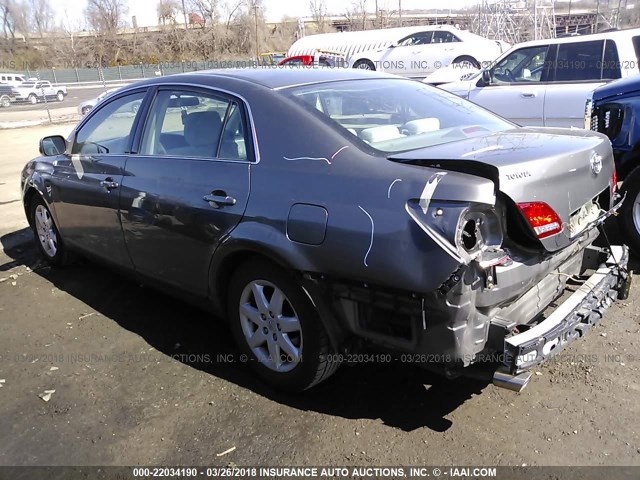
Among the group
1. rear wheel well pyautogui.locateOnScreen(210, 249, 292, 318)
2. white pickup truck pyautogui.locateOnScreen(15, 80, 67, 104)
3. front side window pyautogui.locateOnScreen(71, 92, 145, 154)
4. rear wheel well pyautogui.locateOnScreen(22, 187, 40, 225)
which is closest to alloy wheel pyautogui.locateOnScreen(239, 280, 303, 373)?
rear wheel well pyautogui.locateOnScreen(210, 249, 292, 318)

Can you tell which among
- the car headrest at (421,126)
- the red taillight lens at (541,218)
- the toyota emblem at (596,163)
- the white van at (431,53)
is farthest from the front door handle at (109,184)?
the white van at (431,53)

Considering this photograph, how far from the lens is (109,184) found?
403 centimetres

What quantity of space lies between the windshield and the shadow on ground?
1.37 meters

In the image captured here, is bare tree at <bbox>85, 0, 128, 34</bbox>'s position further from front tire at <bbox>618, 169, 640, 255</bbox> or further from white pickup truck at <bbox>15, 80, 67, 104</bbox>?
front tire at <bbox>618, 169, 640, 255</bbox>

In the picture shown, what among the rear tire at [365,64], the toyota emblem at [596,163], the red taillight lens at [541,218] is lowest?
the red taillight lens at [541,218]

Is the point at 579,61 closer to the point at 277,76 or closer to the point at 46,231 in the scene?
the point at 277,76

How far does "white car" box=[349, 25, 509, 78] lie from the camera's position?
17008 mm

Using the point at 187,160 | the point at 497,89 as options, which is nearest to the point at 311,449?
the point at 187,160

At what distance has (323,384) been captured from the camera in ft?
10.9

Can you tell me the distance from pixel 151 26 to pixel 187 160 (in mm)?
90385

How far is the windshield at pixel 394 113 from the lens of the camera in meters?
3.02

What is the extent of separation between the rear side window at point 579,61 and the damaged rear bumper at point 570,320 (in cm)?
494

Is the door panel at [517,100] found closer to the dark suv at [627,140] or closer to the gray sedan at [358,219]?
the dark suv at [627,140]

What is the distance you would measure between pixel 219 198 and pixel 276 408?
3.97 feet
